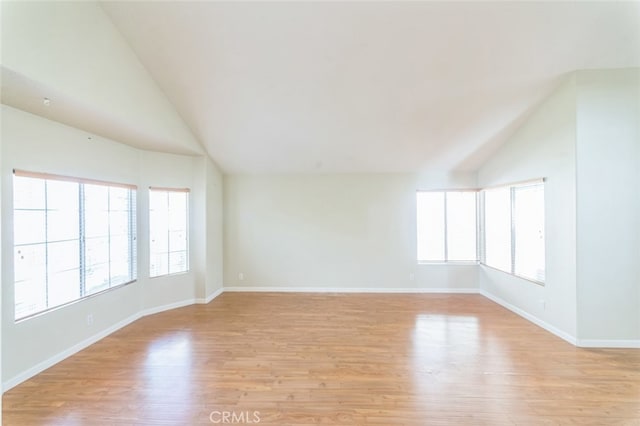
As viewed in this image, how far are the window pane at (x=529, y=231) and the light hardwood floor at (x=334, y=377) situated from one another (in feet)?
2.60

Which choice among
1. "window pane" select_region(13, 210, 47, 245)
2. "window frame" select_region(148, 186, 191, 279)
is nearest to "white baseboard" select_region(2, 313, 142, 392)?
"window frame" select_region(148, 186, 191, 279)

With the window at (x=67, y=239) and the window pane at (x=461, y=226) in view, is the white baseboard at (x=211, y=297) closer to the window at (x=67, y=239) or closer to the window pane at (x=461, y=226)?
the window at (x=67, y=239)

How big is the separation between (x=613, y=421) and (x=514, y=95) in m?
3.48

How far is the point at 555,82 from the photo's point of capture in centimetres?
342

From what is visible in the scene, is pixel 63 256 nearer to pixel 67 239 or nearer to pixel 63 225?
pixel 67 239

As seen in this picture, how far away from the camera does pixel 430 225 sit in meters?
5.63

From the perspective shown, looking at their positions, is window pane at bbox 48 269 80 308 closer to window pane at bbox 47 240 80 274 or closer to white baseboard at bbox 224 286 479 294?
window pane at bbox 47 240 80 274

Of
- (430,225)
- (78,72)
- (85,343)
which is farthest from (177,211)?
(430,225)

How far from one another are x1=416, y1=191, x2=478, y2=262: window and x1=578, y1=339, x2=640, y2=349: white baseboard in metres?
2.40

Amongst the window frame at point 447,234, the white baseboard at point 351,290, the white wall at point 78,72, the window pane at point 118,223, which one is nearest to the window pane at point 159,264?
the window pane at point 118,223

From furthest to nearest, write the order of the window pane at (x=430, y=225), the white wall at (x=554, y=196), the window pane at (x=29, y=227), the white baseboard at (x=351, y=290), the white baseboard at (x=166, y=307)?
the window pane at (x=430, y=225), the white baseboard at (x=351, y=290), the white baseboard at (x=166, y=307), the white wall at (x=554, y=196), the window pane at (x=29, y=227)

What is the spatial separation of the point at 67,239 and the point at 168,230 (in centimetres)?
152

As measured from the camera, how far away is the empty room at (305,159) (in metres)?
2.38

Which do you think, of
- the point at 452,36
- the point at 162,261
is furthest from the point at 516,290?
the point at 162,261
